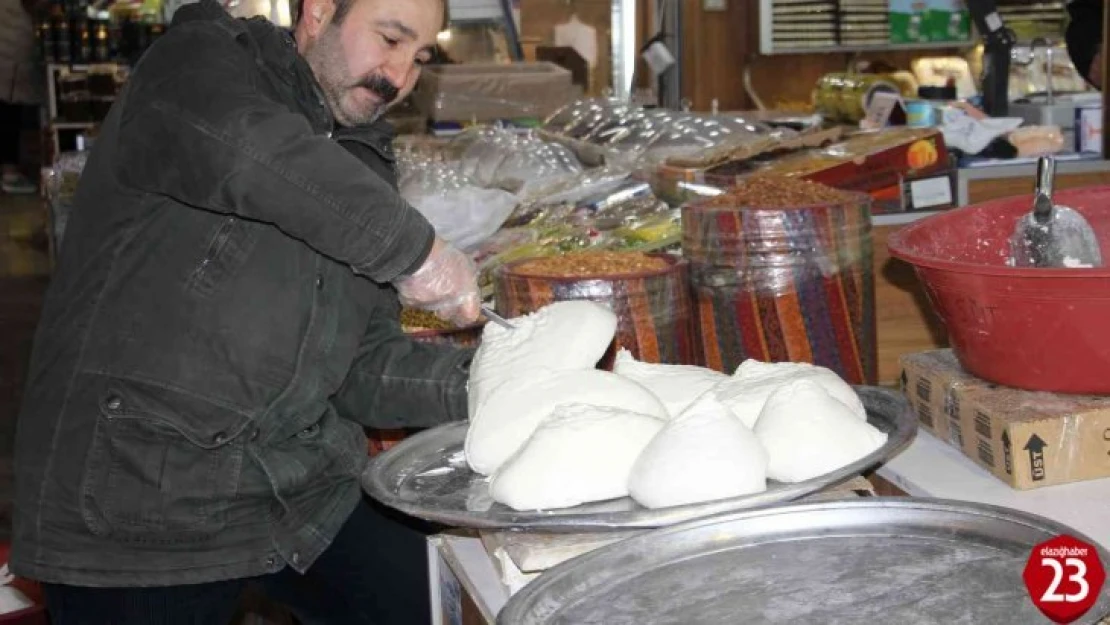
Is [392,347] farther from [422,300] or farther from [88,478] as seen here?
[88,478]

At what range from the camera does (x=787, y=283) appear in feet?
7.42

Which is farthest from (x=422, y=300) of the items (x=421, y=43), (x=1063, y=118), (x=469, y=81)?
(x=469, y=81)

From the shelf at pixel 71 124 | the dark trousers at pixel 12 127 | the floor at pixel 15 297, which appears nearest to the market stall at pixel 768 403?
the floor at pixel 15 297

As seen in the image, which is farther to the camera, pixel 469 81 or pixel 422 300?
pixel 469 81

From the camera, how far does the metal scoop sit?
70.9 inches

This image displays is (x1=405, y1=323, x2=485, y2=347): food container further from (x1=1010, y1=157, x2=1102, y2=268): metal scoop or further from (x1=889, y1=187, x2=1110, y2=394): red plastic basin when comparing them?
(x1=1010, y1=157, x2=1102, y2=268): metal scoop

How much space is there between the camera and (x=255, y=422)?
1.69 metres

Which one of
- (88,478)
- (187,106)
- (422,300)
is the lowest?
(88,478)

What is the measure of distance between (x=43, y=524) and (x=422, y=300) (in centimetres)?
58

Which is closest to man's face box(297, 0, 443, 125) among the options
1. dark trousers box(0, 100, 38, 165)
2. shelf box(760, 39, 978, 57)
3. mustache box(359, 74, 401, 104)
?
mustache box(359, 74, 401, 104)

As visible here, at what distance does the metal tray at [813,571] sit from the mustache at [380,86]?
2.68 ft

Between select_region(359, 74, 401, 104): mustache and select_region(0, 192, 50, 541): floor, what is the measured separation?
3.00 meters

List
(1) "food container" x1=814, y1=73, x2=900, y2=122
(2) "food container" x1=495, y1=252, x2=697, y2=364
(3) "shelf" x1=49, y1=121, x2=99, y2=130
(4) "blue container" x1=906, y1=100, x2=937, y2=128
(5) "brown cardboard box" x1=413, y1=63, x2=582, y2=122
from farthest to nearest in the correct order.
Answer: (3) "shelf" x1=49, y1=121, x2=99, y2=130 < (5) "brown cardboard box" x1=413, y1=63, x2=582, y2=122 < (1) "food container" x1=814, y1=73, x2=900, y2=122 < (4) "blue container" x1=906, y1=100, x2=937, y2=128 < (2) "food container" x1=495, y1=252, x2=697, y2=364

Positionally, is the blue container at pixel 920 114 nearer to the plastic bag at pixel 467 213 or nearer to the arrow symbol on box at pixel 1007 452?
the plastic bag at pixel 467 213
